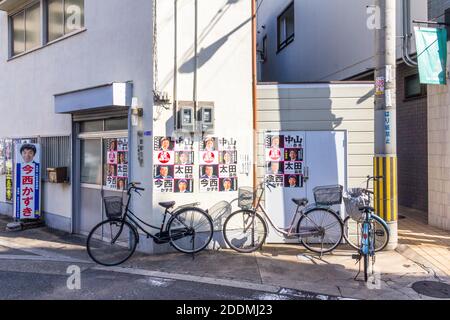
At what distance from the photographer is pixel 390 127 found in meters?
6.55

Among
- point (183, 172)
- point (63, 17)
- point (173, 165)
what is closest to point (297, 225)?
point (183, 172)

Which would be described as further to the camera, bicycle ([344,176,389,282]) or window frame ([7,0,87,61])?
window frame ([7,0,87,61])

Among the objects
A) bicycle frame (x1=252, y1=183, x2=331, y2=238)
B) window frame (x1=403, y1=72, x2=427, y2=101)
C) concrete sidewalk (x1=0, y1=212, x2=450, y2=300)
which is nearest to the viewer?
concrete sidewalk (x1=0, y1=212, x2=450, y2=300)

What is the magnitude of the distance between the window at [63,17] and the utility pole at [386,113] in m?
6.11

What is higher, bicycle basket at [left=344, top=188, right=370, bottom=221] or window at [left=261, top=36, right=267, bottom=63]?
window at [left=261, top=36, right=267, bottom=63]

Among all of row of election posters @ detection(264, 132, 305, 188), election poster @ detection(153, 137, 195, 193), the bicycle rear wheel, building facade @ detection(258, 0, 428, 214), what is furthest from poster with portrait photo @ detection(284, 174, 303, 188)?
building facade @ detection(258, 0, 428, 214)

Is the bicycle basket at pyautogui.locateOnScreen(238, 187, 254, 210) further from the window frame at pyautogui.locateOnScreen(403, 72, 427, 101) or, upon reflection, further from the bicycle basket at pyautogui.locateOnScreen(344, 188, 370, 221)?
the window frame at pyautogui.locateOnScreen(403, 72, 427, 101)

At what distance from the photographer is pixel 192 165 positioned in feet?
22.9

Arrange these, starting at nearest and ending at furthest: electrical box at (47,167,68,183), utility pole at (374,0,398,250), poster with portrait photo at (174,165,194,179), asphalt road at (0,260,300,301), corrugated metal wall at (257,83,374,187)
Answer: asphalt road at (0,260,300,301)
utility pole at (374,0,398,250)
poster with portrait photo at (174,165,194,179)
corrugated metal wall at (257,83,374,187)
electrical box at (47,167,68,183)

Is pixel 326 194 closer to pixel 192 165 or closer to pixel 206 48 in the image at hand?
pixel 192 165

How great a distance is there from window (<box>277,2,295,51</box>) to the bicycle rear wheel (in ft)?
33.6

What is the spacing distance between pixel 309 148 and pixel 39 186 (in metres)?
6.32

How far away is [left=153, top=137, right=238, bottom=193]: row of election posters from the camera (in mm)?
6762
